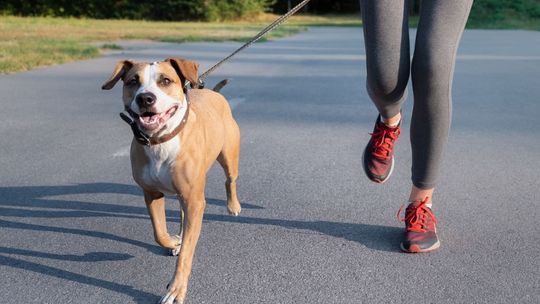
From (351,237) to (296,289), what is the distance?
0.71m

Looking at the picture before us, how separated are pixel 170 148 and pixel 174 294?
2.13ft

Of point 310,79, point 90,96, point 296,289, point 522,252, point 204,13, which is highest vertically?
point 296,289

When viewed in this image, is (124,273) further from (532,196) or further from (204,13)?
(204,13)

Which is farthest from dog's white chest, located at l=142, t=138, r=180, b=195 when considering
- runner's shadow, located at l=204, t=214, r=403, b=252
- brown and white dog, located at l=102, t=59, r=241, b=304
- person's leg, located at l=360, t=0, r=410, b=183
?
person's leg, located at l=360, t=0, r=410, b=183

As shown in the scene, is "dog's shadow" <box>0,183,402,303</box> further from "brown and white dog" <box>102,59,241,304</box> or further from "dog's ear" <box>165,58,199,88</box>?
"dog's ear" <box>165,58,199,88</box>

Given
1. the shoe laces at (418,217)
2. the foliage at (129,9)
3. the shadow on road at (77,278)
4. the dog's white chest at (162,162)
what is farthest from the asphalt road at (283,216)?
the foliage at (129,9)

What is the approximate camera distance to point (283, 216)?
11.7ft

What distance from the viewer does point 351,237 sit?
10.6ft

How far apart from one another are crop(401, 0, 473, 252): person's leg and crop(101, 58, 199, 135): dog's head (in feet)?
3.56

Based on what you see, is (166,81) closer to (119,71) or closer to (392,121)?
(119,71)

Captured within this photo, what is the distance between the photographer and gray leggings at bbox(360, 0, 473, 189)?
2876 millimetres

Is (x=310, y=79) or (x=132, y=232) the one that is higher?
(x=132, y=232)

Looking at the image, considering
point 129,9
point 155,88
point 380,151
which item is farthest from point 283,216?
point 129,9

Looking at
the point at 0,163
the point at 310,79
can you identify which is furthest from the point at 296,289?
the point at 310,79
